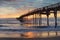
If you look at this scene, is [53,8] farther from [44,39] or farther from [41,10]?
[44,39]

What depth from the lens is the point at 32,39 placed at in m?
12.4

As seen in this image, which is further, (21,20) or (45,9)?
(21,20)

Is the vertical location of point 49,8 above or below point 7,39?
above

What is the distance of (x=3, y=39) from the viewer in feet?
40.8

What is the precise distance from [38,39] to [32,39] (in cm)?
36

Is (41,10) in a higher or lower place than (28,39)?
higher

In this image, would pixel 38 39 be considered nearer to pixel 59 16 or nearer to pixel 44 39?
pixel 44 39

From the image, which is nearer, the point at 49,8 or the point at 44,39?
the point at 44,39

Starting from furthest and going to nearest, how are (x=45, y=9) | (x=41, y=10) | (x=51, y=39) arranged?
(x=41, y=10) < (x=45, y=9) < (x=51, y=39)

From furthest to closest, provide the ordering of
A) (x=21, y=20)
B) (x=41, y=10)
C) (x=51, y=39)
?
(x=21, y=20), (x=41, y=10), (x=51, y=39)

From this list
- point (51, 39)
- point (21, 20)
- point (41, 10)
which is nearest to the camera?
point (51, 39)

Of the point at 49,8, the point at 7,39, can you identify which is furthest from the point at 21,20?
the point at 7,39

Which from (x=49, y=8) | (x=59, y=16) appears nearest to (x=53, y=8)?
(x=49, y=8)

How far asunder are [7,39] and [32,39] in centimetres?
149
